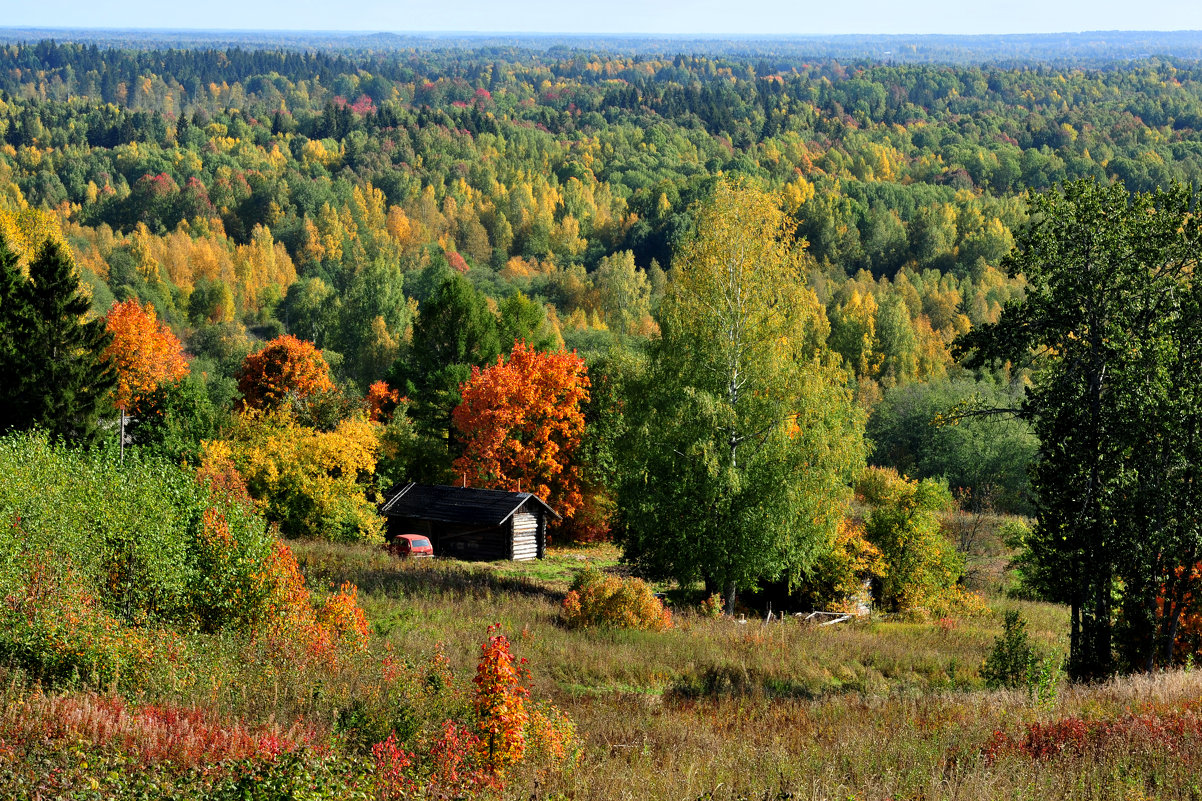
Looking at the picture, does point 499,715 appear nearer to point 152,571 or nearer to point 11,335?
point 152,571

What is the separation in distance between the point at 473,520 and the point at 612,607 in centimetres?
1587

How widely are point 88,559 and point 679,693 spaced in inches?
365

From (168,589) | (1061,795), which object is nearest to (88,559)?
(168,589)

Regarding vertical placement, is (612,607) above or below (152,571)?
below

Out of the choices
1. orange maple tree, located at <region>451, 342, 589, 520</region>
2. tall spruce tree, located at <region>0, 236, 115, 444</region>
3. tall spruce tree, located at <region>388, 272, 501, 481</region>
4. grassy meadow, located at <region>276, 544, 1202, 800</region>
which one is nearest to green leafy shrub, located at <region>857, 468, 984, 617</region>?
grassy meadow, located at <region>276, 544, 1202, 800</region>

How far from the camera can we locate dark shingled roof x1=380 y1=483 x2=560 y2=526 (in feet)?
120

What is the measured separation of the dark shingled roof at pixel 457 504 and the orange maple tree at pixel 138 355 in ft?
46.1

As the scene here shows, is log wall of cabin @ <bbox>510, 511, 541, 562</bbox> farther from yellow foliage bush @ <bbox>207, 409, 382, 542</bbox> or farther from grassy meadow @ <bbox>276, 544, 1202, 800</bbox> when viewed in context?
grassy meadow @ <bbox>276, 544, 1202, 800</bbox>

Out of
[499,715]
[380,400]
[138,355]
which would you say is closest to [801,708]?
[499,715]

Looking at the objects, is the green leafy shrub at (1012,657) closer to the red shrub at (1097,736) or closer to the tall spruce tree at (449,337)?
the red shrub at (1097,736)

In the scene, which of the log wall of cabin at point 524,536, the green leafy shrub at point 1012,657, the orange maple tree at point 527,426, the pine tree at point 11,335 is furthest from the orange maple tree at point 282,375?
the green leafy shrub at point 1012,657

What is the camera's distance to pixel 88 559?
15.6 m

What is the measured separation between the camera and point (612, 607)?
21.7m

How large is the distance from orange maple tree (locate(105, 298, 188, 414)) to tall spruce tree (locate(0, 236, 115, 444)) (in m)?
11.7
